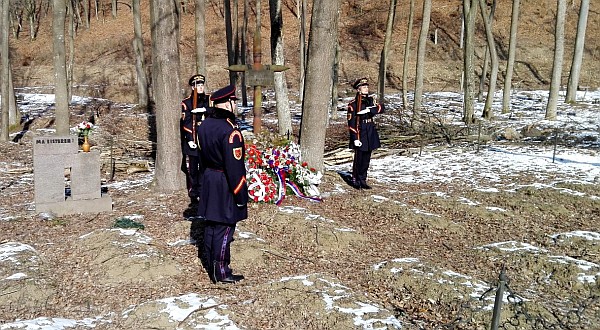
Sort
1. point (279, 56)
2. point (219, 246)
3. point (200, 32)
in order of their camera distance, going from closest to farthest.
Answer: point (219, 246) → point (279, 56) → point (200, 32)

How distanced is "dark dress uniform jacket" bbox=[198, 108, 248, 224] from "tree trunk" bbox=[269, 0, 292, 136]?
7.92 m

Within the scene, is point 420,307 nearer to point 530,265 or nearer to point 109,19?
point 530,265

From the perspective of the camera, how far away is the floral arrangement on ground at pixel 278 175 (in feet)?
27.2

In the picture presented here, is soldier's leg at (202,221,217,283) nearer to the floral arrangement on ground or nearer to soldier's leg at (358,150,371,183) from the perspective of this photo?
the floral arrangement on ground

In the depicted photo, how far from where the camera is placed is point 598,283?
19.3ft

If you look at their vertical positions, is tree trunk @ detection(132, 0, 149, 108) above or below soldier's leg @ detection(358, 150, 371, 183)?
above

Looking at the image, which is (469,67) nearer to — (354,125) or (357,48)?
(354,125)

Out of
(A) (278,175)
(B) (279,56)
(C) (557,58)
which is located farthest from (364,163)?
(C) (557,58)

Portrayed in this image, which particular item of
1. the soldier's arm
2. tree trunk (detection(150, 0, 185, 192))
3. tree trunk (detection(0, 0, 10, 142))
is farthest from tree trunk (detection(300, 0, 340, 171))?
tree trunk (detection(0, 0, 10, 142))

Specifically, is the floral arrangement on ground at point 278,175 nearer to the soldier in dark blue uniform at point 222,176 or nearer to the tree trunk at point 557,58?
the soldier in dark blue uniform at point 222,176

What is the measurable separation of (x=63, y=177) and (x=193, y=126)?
2291 millimetres

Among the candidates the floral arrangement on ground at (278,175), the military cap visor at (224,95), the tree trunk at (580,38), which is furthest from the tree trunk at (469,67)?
the military cap visor at (224,95)

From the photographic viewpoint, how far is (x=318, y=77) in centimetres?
990

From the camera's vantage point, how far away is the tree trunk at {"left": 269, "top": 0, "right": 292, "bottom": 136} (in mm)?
14188
